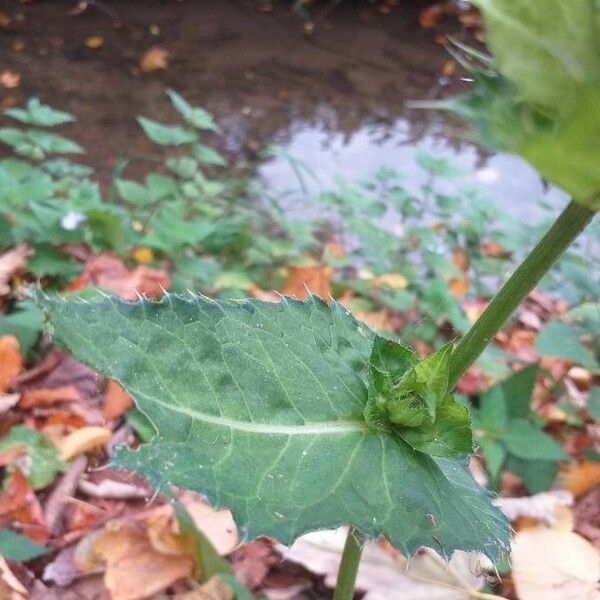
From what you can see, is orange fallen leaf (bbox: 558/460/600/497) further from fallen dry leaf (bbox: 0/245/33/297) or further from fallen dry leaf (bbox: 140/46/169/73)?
fallen dry leaf (bbox: 140/46/169/73)

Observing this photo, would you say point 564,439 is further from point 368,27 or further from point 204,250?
point 368,27

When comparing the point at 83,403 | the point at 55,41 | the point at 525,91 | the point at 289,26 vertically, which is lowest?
the point at 55,41

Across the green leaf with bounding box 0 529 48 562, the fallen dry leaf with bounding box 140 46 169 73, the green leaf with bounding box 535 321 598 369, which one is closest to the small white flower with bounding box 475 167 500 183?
the fallen dry leaf with bounding box 140 46 169 73

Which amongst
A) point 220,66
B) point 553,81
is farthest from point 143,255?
point 220,66

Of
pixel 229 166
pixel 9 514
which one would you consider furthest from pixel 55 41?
pixel 9 514

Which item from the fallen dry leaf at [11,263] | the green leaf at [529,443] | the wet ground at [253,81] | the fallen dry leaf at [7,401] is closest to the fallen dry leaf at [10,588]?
the fallen dry leaf at [7,401]
